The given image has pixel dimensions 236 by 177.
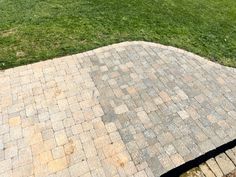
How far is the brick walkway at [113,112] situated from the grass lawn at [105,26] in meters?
0.69

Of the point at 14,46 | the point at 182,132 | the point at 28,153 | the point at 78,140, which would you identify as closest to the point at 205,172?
the point at 182,132

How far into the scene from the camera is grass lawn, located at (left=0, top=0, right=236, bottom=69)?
9.80 metres

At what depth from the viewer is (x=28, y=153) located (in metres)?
6.48

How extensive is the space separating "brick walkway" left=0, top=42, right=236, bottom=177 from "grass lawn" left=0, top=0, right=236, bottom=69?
2.28ft

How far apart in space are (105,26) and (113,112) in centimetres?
462

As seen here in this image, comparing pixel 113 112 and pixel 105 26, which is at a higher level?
pixel 113 112

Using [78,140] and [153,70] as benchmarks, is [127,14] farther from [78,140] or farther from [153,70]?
[78,140]

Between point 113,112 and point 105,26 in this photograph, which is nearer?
point 113,112

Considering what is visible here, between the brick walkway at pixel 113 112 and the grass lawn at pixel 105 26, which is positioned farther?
the grass lawn at pixel 105 26

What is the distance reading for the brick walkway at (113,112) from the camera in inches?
252

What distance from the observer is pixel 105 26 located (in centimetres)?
1095

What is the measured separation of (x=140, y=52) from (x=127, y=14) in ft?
9.10

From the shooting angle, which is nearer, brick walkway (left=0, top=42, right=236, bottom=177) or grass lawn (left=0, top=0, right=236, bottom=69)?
brick walkway (left=0, top=42, right=236, bottom=177)

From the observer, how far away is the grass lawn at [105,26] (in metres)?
9.80
